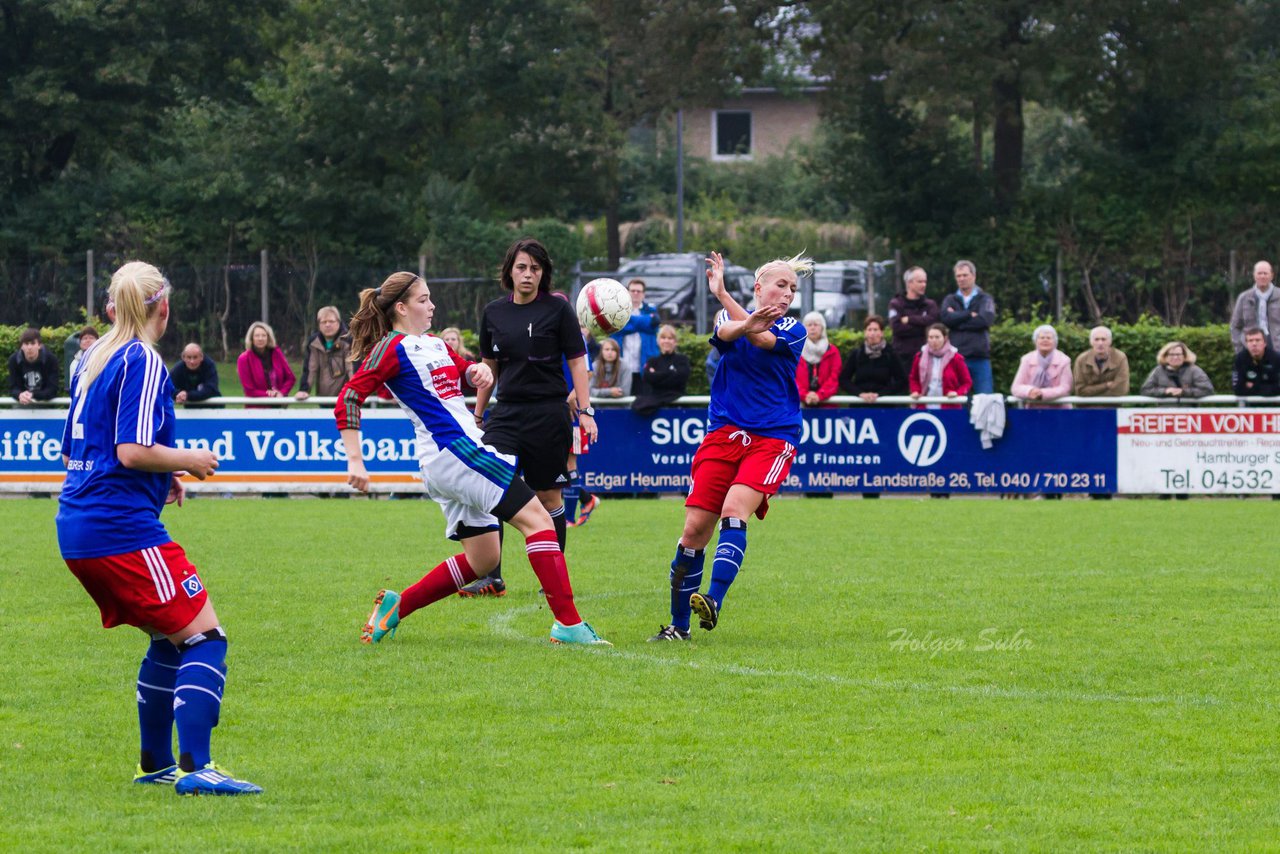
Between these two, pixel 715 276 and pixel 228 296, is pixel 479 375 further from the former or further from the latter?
pixel 228 296

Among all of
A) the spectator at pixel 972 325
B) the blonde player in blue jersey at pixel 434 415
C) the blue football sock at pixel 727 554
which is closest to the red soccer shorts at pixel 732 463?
the blue football sock at pixel 727 554

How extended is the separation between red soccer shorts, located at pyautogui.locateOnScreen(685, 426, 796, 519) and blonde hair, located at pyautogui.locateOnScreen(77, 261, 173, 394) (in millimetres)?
3685

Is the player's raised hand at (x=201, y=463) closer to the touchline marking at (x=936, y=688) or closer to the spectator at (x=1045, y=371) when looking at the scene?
the touchline marking at (x=936, y=688)

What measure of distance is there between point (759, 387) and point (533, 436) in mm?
1451

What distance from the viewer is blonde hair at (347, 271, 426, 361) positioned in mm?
8297

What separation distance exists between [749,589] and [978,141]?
91.8 ft

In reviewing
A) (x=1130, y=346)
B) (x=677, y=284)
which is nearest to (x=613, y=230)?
(x=677, y=284)

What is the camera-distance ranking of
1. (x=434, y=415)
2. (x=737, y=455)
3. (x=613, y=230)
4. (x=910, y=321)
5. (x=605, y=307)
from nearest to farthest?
(x=434, y=415)
(x=737, y=455)
(x=605, y=307)
(x=910, y=321)
(x=613, y=230)

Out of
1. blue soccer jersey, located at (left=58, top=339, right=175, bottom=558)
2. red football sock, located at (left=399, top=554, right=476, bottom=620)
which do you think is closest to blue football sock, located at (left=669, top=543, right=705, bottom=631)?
red football sock, located at (left=399, top=554, right=476, bottom=620)

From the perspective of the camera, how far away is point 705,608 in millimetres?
8602

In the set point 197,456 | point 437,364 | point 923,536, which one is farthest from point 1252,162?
point 197,456

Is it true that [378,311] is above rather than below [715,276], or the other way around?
below

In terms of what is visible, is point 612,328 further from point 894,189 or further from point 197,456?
point 894,189

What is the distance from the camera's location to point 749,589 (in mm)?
10961
